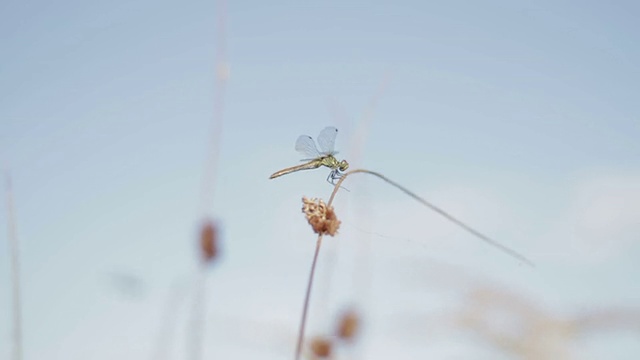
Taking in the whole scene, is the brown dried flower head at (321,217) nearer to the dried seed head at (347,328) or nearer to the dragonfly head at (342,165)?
the dried seed head at (347,328)

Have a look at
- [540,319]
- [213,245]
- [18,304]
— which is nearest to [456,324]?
[540,319]

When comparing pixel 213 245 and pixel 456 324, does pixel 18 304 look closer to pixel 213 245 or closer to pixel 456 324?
pixel 213 245

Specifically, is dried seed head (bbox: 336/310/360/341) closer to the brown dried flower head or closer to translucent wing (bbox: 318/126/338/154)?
the brown dried flower head

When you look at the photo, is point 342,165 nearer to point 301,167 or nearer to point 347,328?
point 301,167

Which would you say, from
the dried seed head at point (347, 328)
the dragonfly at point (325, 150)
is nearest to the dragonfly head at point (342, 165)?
the dragonfly at point (325, 150)

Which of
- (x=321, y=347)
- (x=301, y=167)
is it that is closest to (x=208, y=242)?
(x=321, y=347)

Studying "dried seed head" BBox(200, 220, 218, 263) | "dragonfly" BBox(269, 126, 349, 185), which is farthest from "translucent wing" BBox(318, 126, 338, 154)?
"dried seed head" BBox(200, 220, 218, 263)
